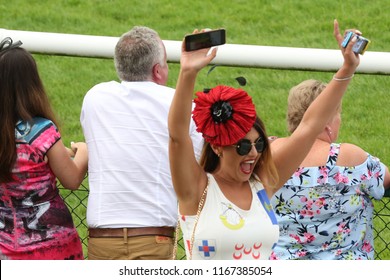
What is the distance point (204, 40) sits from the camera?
536cm

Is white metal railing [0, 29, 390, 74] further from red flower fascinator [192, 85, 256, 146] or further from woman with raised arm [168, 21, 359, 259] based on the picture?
red flower fascinator [192, 85, 256, 146]

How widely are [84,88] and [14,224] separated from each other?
6.31 meters

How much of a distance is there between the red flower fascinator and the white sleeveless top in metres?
0.23

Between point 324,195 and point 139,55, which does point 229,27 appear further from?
point 139,55

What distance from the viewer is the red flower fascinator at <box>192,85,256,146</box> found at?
5625 millimetres

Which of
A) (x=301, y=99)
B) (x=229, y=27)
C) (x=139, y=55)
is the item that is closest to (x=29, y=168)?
(x=139, y=55)

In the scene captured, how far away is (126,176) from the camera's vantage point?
6.14 meters

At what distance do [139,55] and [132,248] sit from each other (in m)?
0.82

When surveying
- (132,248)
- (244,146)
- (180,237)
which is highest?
(244,146)

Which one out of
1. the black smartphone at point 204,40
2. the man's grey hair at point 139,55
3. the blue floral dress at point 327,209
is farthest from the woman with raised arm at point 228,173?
the blue floral dress at point 327,209

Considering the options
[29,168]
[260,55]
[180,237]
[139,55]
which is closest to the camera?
[29,168]

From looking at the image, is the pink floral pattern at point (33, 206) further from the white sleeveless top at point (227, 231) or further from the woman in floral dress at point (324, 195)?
the woman in floral dress at point (324, 195)
